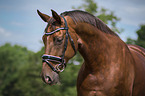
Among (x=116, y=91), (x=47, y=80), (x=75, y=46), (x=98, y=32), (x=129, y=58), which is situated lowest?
(x=116, y=91)

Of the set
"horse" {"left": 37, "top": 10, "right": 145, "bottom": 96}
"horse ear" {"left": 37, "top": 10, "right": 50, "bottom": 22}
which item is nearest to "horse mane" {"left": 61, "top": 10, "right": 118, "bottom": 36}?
"horse" {"left": 37, "top": 10, "right": 145, "bottom": 96}

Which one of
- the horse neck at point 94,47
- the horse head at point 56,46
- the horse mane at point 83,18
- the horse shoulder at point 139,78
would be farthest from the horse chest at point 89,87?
the horse mane at point 83,18

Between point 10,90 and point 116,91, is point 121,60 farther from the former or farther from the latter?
point 10,90

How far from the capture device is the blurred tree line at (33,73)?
886 inches

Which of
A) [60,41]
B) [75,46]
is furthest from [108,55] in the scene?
[60,41]

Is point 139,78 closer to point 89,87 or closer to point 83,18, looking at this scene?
point 89,87

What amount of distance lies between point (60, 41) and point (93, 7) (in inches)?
800

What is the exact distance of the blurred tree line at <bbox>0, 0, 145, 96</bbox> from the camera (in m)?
22.5

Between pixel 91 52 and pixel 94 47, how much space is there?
10cm

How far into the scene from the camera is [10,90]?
1708 inches

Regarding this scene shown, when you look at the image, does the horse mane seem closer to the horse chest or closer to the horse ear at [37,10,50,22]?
the horse ear at [37,10,50,22]

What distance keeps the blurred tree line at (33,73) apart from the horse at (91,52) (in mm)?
12082

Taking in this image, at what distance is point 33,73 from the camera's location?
35.3 metres

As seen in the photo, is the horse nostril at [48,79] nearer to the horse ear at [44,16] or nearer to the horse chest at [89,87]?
the horse chest at [89,87]
